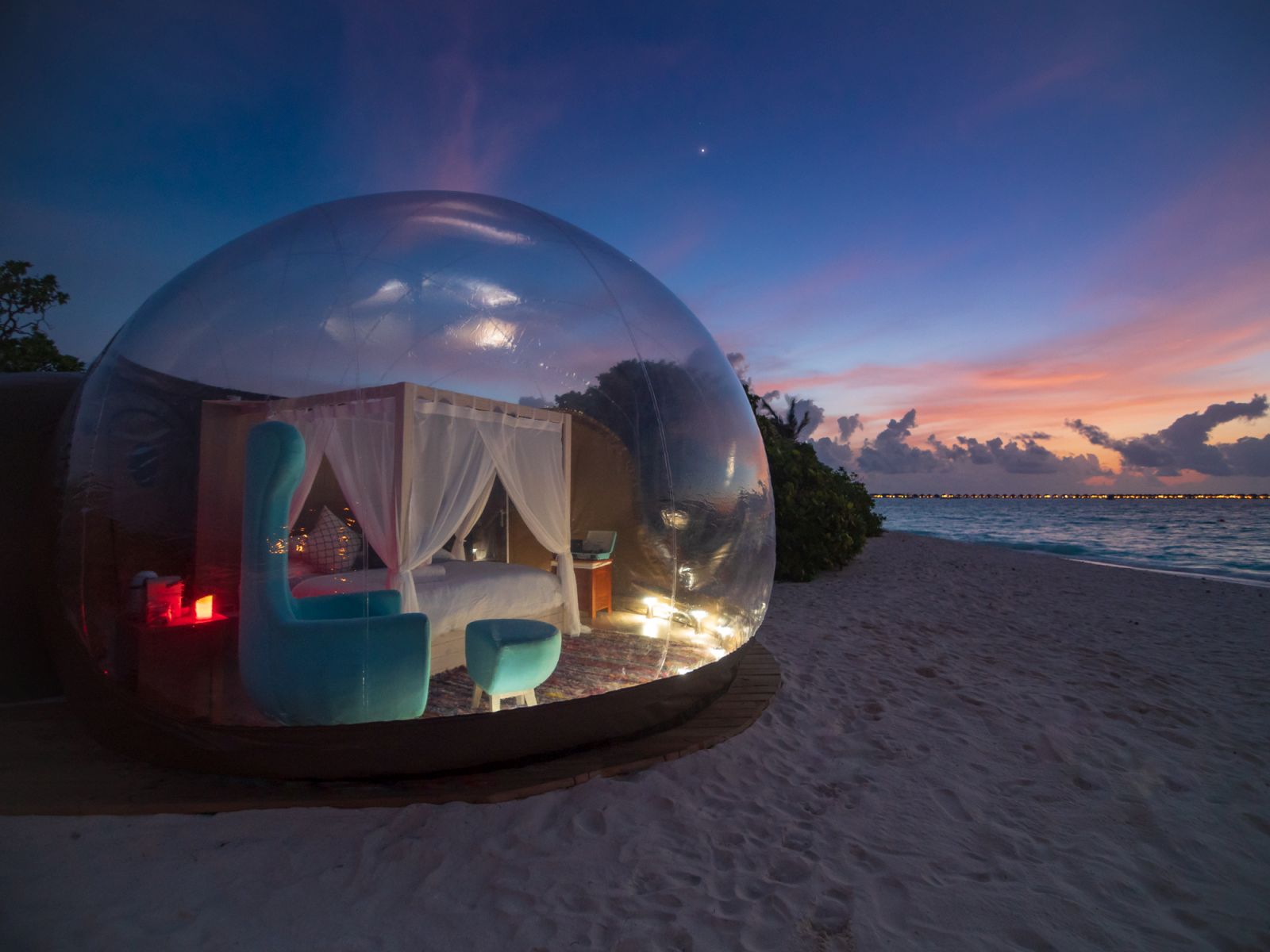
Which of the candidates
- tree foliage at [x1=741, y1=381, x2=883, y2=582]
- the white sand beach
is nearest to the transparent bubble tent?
the white sand beach

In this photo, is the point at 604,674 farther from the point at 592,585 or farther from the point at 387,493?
the point at 387,493

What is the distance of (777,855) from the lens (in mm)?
2615

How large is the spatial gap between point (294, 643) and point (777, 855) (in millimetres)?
2508

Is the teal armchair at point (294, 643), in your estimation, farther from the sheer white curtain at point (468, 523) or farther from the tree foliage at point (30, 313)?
the tree foliage at point (30, 313)

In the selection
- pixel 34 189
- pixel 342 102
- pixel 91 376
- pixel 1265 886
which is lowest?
pixel 1265 886

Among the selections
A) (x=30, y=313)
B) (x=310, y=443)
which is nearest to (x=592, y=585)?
(x=310, y=443)

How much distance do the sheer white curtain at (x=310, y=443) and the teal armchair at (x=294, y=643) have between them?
42cm

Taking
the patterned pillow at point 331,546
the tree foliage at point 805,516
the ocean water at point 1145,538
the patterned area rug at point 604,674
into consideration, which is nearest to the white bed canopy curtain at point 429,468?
the patterned pillow at point 331,546

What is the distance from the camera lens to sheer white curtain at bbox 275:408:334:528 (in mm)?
3504

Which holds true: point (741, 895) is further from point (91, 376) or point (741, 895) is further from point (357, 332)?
point (91, 376)

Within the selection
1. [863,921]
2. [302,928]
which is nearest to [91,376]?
[302,928]

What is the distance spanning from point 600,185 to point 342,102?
3531mm

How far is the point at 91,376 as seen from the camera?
3816 millimetres

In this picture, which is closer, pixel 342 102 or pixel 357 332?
pixel 357 332
